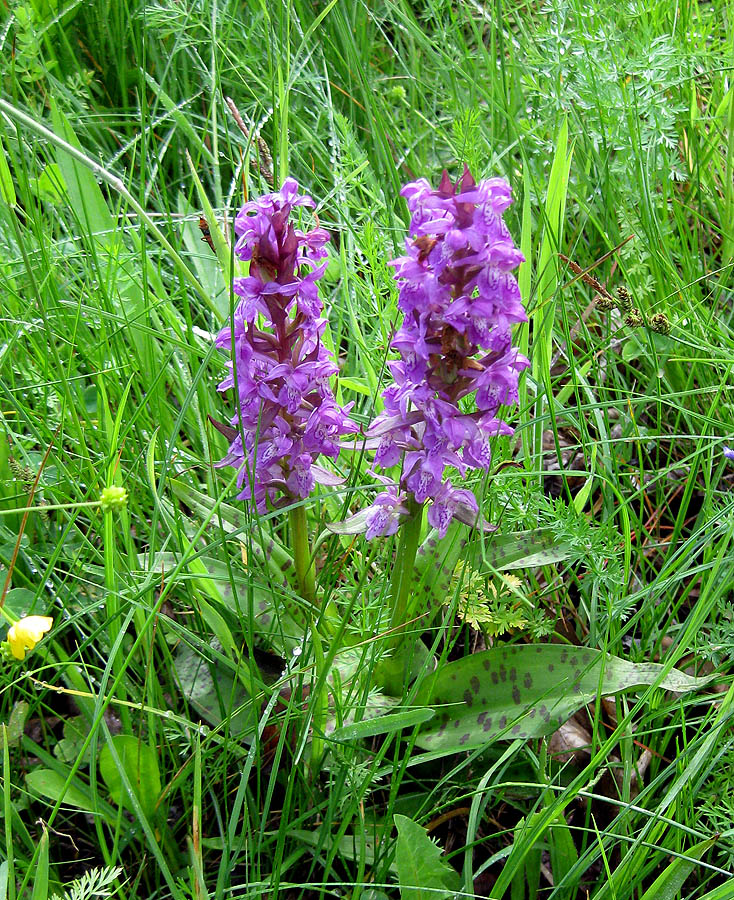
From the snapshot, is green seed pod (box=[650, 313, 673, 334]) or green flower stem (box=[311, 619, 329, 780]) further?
green seed pod (box=[650, 313, 673, 334])

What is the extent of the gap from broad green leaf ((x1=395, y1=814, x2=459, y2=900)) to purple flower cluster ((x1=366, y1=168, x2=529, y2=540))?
0.51m

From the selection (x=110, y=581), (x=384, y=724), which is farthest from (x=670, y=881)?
(x=110, y=581)

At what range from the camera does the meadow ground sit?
4.71 feet

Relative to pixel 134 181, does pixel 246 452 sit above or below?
below

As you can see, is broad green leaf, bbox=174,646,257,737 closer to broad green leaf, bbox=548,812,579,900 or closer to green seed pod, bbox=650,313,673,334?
broad green leaf, bbox=548,812,579,900

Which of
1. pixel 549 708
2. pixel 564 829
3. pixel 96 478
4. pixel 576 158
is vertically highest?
pixel 576 158

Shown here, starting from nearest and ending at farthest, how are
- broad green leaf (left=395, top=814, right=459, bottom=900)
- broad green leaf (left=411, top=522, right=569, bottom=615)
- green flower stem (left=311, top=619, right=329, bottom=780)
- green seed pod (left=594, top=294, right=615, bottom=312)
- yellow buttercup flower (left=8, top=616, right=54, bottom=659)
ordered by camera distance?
yellow buttercup flower (left=8, top=616, right=54, bottom=659) → broad green leaf (left=395, top=814, right=459, bottom=900) → green flower stem (left=311, top=619, right=329, bottom=780) → broad green leaf (left=411, top=522, right=569, bottom=615) → green seed pod (left=594, top=294, right=615, bottom=312)

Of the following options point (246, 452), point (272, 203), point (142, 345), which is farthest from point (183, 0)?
point (246, 452)

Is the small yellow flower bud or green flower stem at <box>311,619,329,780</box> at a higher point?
the small yellow flower bud

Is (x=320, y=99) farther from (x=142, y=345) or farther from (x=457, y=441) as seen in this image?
(x=457, y=441)

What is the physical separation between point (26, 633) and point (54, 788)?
0.52 m

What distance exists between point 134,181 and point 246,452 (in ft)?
5.34

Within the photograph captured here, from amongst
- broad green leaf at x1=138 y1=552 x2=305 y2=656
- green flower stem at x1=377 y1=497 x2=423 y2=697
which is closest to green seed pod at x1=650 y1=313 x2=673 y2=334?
green flower stem at x1=377 y1=497 x2=423 y2=697

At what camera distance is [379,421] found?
1564 millimetres
